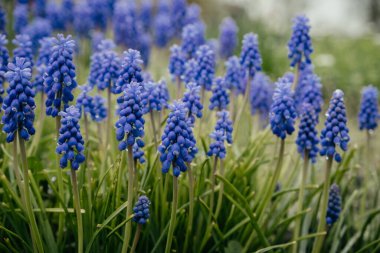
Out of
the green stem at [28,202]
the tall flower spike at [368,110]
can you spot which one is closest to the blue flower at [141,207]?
the green stem at [28,202]

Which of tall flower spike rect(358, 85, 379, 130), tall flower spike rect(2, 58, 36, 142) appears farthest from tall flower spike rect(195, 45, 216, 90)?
tall flower spike rect(2, 58, 36, 142)

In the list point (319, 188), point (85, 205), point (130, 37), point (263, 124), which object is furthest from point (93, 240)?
point (130, 37)

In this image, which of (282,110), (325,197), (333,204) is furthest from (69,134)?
(333,204)

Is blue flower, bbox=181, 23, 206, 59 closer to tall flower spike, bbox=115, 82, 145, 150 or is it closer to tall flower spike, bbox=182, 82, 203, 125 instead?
tall flower spike, bbox=182, 82, 203, 125

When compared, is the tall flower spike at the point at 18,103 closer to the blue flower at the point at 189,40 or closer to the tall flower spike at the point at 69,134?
the tall flower spike at the point at 69,134

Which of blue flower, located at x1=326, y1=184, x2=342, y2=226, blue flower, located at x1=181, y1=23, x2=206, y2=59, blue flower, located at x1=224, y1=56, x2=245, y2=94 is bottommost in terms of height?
blue flower, located at x1=326, y1=184, x2=342, y2=226
